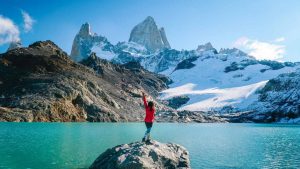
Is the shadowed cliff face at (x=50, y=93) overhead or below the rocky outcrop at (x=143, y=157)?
overhead

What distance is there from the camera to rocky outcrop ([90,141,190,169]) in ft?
93.6

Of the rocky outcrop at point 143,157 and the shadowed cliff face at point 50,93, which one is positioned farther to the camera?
the shadowed cliff face at point 50,93

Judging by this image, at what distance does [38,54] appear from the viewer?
190 m

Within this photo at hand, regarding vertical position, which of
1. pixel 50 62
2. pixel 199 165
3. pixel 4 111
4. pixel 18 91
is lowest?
pixel 199 165

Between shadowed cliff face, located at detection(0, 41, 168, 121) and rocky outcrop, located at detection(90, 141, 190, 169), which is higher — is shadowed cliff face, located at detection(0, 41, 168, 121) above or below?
above

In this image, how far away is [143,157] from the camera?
2906cm

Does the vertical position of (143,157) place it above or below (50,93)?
below

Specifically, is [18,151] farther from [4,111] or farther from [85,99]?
[85,99]

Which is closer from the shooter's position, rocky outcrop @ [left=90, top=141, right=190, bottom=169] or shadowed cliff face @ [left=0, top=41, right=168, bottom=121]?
rocky outcrop @ [left=90, top=141, right=190, bottom=169]

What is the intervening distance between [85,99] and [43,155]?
4721 inches

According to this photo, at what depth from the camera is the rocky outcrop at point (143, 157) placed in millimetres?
28516

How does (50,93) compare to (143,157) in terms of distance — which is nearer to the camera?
(143,157)

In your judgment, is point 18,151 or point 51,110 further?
point 51,110

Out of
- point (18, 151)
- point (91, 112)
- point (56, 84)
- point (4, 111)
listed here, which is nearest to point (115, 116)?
point (91, 112)
